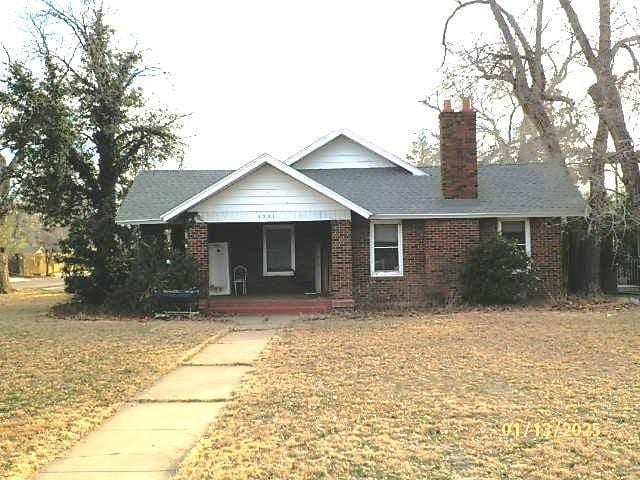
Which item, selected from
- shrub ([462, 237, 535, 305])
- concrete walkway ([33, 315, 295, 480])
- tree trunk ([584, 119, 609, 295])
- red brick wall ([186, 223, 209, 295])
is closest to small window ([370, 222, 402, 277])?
shrub ([462, 237, 535, 305])

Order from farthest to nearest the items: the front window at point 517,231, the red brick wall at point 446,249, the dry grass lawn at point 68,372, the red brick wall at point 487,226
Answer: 1. the front window at point 517,231
2. the red brick wall at point 487,226
3. the red brick wall at point 446,249
4. the dry grass lawn at point 68,372

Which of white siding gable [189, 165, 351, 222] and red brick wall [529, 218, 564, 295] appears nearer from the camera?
white siding gable [189, 165, 351, 222]

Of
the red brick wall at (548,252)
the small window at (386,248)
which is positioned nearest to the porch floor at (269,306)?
the small window at (386,248)

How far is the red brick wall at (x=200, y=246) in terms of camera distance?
60.2 ft

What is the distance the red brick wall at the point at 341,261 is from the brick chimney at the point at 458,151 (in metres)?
3.39

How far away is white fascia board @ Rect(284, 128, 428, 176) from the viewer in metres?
21.8

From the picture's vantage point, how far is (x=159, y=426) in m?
6.66

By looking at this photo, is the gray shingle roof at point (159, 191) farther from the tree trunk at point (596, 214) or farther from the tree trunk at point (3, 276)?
the tree trunk at point (3, 276)

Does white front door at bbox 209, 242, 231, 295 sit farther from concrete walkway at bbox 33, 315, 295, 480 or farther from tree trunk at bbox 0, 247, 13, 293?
tree trunk at bbox 0, 247, 13, 293

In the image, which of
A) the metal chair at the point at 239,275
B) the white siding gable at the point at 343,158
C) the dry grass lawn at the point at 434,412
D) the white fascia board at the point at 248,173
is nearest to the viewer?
the dry grass lawn at the point at 434,412

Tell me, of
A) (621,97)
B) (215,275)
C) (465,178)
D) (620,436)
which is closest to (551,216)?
(465,178)

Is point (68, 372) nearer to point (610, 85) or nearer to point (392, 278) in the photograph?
point (392, 278)

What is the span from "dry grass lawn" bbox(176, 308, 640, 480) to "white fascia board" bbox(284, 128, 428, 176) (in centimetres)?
1033

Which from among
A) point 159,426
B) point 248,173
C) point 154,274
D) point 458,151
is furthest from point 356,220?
point 159,426
